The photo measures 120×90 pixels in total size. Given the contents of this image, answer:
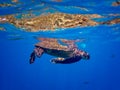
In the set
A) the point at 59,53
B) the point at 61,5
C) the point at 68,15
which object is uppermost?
the point at 61,5

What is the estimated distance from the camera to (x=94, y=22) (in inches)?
873

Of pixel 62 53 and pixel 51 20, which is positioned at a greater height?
pixel 51 20

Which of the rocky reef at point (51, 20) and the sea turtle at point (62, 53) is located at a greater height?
the rocky reef at point (51, 20)

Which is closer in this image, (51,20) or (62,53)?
(62,53)

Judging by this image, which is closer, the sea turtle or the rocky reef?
the sea turtle

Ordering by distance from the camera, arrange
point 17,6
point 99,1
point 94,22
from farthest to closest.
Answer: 1. point 94,22
2. point 17,6
3. point 99,1

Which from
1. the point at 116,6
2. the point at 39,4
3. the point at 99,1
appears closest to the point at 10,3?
the point at 39,4

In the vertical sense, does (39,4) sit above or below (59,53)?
above

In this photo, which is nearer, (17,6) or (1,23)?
(17,6)

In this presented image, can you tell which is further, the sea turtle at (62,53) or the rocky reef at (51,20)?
the rocky reef at (51,20)

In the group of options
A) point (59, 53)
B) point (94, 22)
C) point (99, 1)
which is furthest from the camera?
point (94, 22)

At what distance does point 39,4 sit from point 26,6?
1249 mm

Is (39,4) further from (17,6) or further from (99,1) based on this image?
(99,1)

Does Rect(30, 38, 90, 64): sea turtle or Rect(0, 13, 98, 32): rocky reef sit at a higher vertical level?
Rect(0, 13, 98, 32): rocky reef
